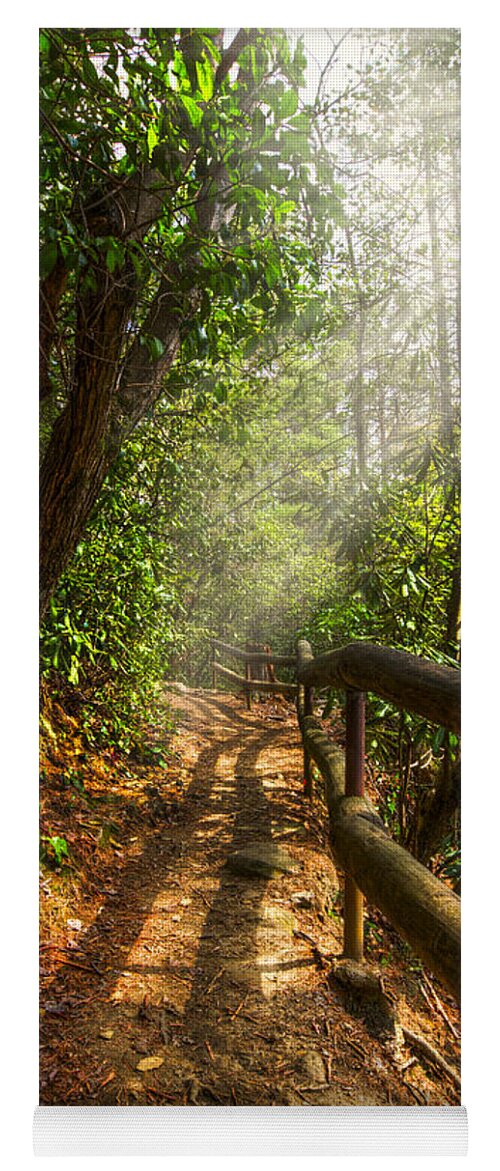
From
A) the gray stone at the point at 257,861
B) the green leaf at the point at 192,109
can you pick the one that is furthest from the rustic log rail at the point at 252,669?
the green leaf at the point at 192,109

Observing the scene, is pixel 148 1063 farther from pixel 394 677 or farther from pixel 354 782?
pixel 394 677

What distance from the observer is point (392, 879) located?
4.36ft

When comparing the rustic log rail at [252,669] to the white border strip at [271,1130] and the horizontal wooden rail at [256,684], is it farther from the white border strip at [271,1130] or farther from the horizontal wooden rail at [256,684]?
the white border strip at [271,1130]

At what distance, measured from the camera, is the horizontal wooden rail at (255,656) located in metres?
1.69

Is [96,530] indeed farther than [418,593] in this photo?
Yes

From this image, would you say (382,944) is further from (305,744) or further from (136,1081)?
(136,1081)

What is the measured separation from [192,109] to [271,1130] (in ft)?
6.93

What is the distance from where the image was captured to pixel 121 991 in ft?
5.31

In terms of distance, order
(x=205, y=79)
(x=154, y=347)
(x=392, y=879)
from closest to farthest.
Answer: (x=392, y=879) < (x=205, y=79) < (x=154, y=347)

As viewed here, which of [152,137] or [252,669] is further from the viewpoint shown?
[252,669]

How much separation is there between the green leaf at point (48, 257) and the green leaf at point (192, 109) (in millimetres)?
369

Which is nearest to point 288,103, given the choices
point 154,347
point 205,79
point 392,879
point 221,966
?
point 205,79
